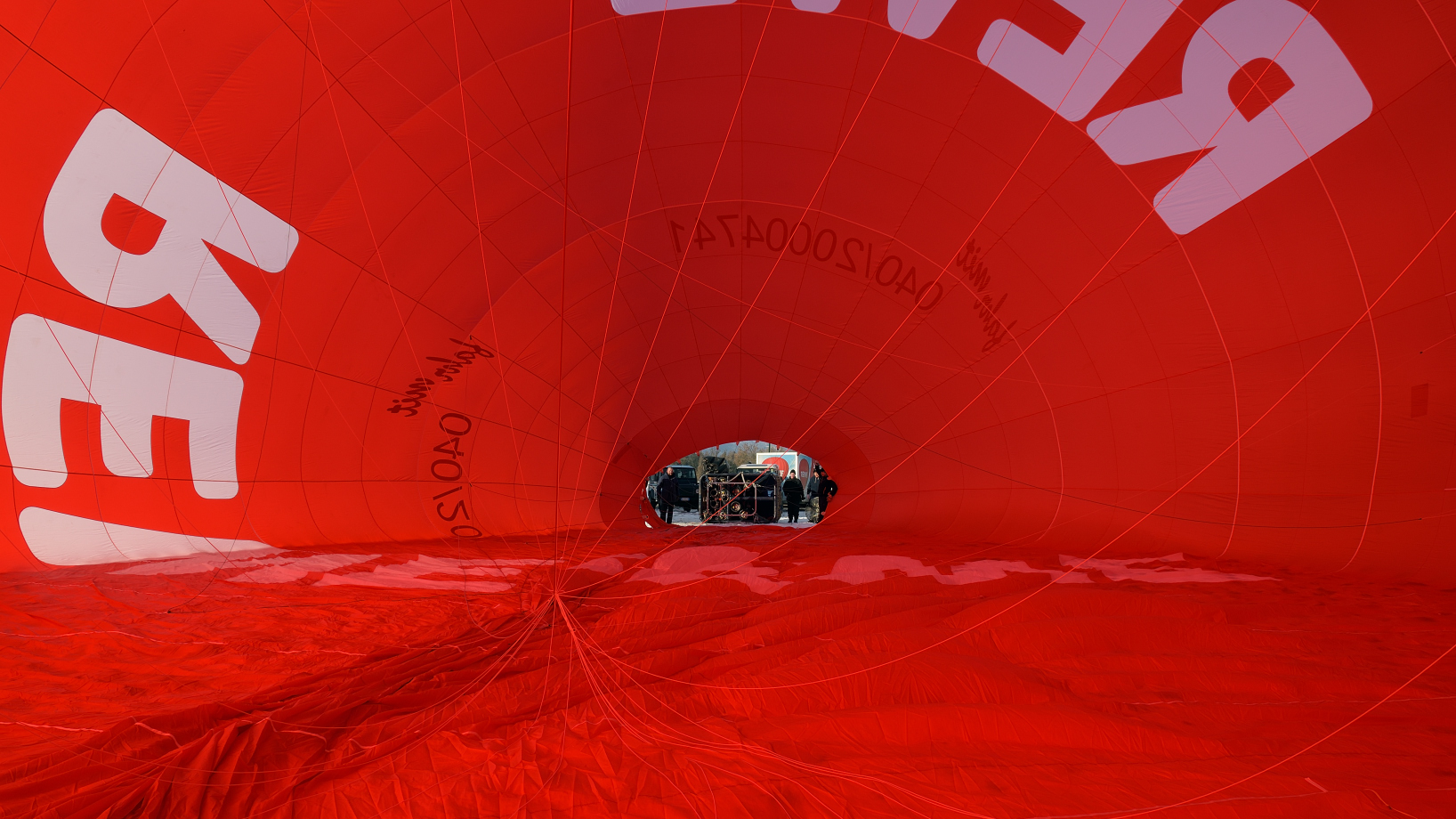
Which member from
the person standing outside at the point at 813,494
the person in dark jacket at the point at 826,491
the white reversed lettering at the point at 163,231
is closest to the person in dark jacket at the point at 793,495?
the person in dark jacket at the point at 826,491

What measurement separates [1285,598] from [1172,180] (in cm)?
318

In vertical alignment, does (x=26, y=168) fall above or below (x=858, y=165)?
below

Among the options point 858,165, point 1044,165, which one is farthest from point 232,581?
point 1044,165

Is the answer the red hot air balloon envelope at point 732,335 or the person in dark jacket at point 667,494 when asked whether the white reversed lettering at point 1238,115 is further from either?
the person in dark jacket at point 667,494

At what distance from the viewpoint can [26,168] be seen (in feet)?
17.6

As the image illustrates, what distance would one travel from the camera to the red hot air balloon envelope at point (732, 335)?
2.83 meters

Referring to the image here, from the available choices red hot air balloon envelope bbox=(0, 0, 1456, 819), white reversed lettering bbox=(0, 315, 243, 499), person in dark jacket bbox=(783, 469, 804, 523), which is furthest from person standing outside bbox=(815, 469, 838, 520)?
white reversed lettering bbox=(0, 315, 243, 499)

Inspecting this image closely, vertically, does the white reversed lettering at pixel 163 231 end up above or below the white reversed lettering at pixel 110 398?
above

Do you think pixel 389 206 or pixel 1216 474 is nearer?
pixel 389 206

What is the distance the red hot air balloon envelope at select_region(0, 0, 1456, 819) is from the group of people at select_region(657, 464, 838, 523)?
622 cm

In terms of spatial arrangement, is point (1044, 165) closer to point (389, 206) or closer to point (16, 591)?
point (389, 206)

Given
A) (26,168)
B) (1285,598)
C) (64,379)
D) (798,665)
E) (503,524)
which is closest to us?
(798,665)

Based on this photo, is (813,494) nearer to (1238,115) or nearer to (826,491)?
(826,491)

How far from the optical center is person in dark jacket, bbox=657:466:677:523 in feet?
56.7
